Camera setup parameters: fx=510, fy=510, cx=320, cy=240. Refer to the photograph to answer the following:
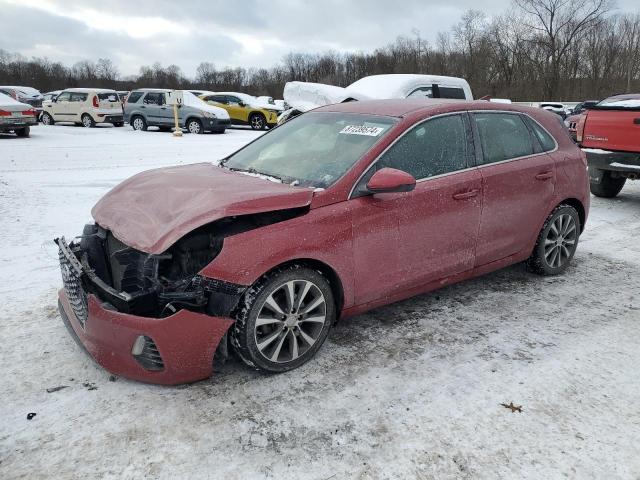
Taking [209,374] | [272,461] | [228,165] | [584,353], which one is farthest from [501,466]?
[228,165]

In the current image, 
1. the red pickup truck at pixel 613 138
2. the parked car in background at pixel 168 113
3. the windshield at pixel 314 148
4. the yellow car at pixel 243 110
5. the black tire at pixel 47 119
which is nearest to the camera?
the windshield at pixel 314 148

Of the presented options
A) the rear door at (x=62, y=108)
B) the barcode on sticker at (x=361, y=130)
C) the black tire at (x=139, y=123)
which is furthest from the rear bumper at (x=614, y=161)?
the rear door at (x=62, y=108)

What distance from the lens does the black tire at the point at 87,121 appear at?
829 inches

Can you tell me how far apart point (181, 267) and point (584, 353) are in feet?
8.55

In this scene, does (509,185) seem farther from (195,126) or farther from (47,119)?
(47,119)

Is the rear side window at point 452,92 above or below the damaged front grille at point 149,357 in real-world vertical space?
above

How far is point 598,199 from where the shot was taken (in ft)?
26.7

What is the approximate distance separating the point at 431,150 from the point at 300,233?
130 centimetres

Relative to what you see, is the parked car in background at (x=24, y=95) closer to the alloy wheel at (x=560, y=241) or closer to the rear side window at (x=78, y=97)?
the rear side window at (x=78, y=97)

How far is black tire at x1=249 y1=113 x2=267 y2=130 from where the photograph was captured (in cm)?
2258

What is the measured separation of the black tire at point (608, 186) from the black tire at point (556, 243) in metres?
3.83

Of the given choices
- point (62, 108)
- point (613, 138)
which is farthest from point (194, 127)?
point (613, 138)

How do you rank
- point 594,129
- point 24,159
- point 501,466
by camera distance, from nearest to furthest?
1. point 501,466
2. point 594,129
3. point 24,159

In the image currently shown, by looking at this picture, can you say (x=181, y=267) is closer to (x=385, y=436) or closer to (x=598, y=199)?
(x=385, y=436)
